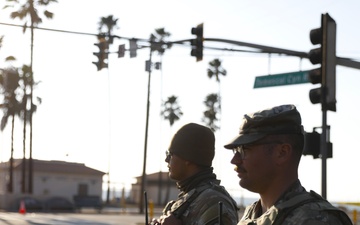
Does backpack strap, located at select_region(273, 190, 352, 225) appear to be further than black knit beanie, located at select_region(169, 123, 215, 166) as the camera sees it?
No

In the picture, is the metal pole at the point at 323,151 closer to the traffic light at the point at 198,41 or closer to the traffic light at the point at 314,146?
the traffic light at the point at 314,146

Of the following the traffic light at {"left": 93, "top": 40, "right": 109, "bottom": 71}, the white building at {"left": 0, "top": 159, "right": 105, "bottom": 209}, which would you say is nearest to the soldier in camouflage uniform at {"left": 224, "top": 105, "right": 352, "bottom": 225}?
the traffic light at {"left": 93, "top": 40, "right": 109, "bottom": 71}

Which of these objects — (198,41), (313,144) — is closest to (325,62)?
(313,144)

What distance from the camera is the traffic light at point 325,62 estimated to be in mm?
13711

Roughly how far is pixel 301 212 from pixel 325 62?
10661 millimetres

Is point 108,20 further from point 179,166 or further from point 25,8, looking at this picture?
point 179,166

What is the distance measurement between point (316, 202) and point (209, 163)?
85.6 inches

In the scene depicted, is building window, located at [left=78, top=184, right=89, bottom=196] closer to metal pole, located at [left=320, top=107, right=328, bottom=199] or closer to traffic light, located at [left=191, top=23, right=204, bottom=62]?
traffic light, located at [left=191, top=23, right=204, bottom=62]

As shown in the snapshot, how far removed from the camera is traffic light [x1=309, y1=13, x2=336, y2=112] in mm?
13711

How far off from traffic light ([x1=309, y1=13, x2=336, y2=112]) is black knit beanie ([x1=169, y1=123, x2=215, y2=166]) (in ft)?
28.0

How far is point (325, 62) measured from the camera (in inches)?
541

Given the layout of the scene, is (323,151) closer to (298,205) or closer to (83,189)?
(298,205)

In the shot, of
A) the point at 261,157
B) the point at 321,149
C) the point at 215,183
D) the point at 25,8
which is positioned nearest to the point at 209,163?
the point at 215,183

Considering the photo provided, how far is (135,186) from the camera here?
92.6 meters
